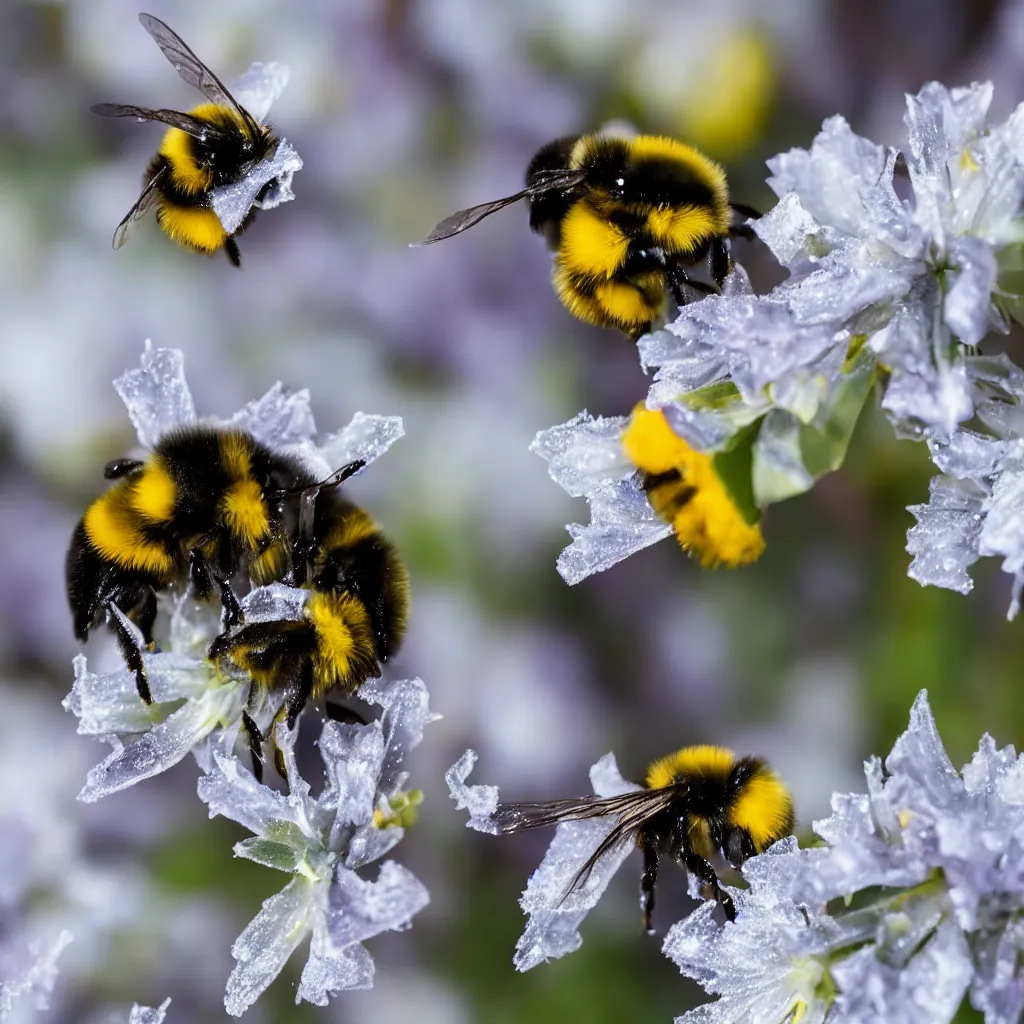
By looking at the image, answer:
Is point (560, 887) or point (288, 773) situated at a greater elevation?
point (288, 773)

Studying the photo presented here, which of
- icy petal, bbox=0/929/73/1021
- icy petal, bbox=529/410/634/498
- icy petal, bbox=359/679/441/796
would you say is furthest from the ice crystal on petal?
icy petal, bbox=0/929/73/1021

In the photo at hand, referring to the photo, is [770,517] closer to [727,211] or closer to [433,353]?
[433,353]

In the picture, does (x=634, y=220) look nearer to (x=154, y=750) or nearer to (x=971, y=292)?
(x=971, y=292)

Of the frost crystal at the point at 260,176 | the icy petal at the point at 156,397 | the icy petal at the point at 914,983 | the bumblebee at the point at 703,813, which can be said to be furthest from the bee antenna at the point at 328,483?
the icy petal at the point at 914,983

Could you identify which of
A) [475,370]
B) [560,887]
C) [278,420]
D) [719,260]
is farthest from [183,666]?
[475,370]

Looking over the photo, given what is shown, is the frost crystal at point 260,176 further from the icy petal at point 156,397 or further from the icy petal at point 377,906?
the icy petal at point 377,906

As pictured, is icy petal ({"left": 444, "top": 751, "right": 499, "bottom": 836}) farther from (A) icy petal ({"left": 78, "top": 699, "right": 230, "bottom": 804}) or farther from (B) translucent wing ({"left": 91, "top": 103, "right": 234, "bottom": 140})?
(B) translucent wing ({"left": 91, "top": 103, "right": 234, "bottom": 140})
